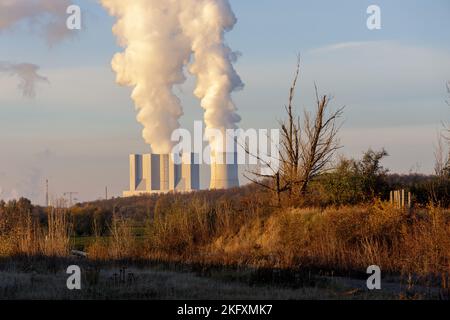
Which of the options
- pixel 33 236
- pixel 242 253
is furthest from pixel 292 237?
pixel 33 236

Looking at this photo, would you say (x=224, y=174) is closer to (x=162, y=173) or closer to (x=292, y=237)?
(x=162, y=173)

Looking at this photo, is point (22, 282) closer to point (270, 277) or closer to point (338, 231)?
point (270, 277)

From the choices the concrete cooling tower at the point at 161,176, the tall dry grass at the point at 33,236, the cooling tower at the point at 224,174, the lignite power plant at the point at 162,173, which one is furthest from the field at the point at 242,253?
the concrete cooling tower at the point at 161,176

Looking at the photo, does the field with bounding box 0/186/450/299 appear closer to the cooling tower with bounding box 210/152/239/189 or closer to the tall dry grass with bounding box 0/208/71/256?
the tall dry grass with bounding box 0/208/71/256

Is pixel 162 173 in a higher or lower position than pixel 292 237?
higher

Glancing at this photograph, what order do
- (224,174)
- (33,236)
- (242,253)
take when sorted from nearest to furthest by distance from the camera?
(242,253) < (33,236) < (224,174)
